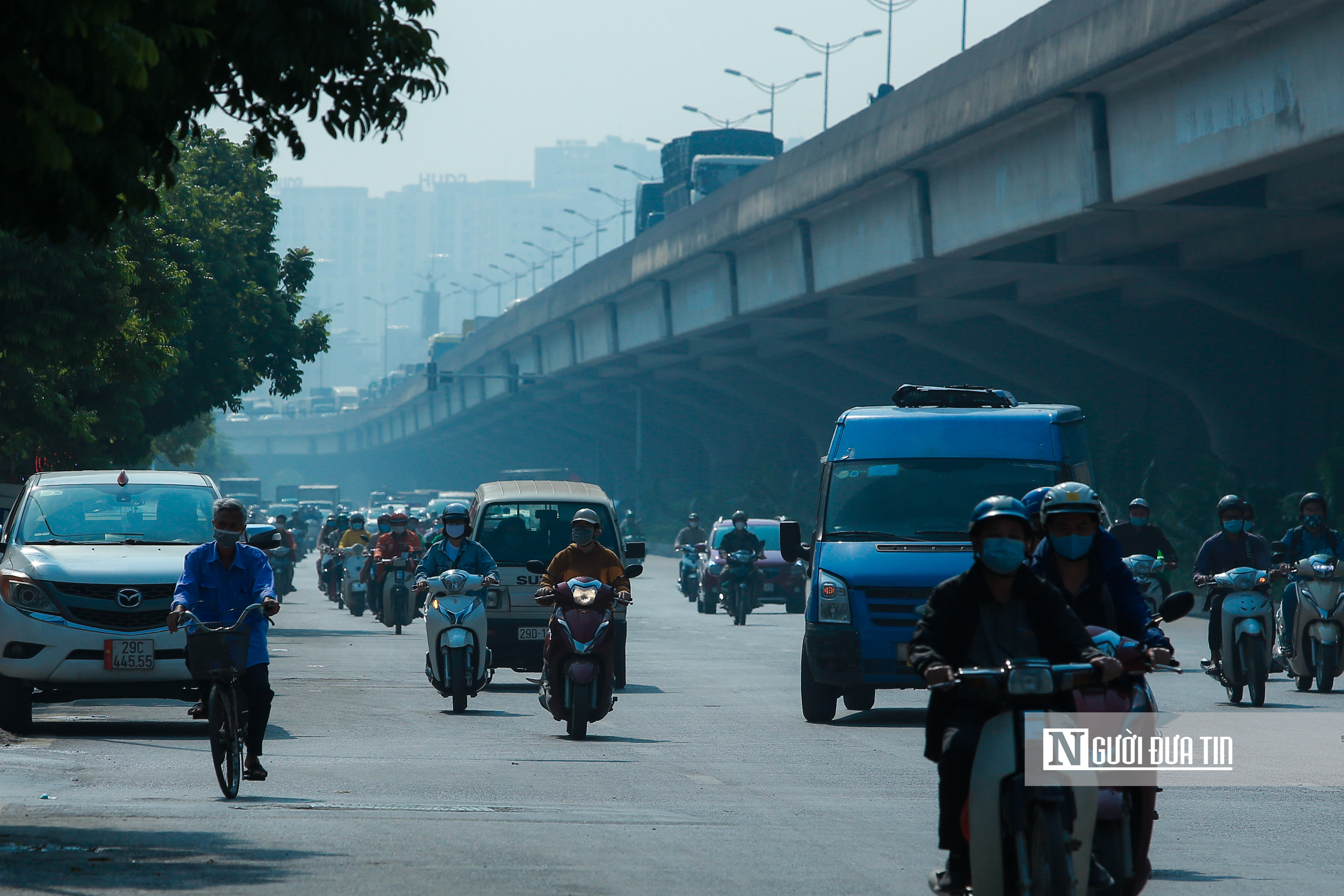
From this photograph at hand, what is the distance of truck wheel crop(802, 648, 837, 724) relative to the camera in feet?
52.3

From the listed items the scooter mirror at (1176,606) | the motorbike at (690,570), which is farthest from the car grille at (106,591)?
the motorbike at (690,570)

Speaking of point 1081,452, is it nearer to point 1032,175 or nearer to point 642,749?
point 642,749

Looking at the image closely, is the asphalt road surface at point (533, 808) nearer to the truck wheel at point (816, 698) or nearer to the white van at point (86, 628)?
the truck wheel at point (816, 698)

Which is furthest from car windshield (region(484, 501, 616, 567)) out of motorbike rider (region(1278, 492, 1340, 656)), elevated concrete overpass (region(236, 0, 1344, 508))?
elevated concrete overpass (region(236, 0, 1344, 508))

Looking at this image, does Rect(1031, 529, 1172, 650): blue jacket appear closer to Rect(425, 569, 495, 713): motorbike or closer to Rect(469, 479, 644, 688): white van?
Rect(425, 569, 495, 713): motorbike

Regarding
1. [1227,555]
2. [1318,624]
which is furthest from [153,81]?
[1318,624]

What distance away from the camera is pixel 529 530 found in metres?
20.0

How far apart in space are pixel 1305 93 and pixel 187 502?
12.2 m

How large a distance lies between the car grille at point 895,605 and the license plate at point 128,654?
5.35 metres

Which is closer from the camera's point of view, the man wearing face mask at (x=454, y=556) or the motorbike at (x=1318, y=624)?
the man wearing face mask at (x=454, y=556)

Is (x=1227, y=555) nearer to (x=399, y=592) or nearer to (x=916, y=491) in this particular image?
(x=916, y=491)

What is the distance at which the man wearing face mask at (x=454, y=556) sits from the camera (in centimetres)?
1719

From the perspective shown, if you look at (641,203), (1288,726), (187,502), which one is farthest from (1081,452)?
(641,203)

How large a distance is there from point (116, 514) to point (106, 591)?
1411 mm
